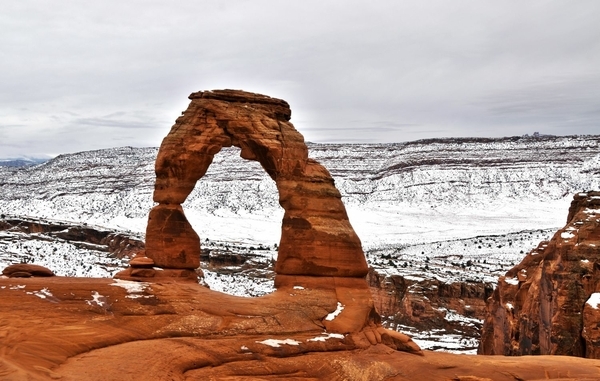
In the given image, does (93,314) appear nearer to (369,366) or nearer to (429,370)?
(369,366)

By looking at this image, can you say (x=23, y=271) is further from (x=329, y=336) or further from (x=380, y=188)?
(x=380, y=188)

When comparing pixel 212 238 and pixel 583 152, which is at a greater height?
pixel 583 152

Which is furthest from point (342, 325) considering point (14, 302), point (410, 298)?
point (410, 298)

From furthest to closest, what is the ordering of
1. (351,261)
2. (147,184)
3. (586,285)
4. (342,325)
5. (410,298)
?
(147,184) → (410,298) → (586,285) → (351,261) → (342,325)

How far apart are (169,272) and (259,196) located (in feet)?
424

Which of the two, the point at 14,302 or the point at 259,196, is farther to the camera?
the point at 259,196

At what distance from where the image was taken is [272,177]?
83.5 ft

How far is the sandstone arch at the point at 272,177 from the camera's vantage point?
77.7 feet

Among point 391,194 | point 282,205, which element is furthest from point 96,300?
point 391,194

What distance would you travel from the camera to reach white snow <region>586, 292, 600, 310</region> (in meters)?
33.1

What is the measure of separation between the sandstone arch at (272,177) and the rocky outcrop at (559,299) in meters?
16.3

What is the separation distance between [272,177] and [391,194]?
136 m

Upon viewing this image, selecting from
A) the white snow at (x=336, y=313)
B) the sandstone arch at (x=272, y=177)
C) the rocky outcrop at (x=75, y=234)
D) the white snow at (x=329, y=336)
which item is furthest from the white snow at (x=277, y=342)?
the rocky outcrop at (x=75, y=234)

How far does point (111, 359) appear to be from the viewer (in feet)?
53.4
